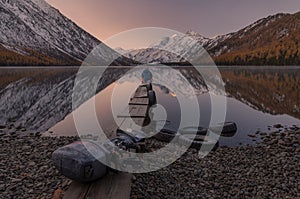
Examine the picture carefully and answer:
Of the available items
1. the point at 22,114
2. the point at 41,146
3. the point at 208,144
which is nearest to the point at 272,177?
the point at 208,144

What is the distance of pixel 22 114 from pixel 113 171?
20.2 m

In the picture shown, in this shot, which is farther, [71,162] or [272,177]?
[272,177]

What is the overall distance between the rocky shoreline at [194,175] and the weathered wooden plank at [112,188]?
2.14 feet

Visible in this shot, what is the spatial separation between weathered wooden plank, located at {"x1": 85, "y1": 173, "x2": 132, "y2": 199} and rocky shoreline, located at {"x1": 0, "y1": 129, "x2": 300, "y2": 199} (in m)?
0.65

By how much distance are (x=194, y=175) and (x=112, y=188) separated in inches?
167

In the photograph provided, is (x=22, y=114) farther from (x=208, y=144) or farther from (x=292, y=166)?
(x=292, y=166)

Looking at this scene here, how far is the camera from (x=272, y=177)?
30.5 ft

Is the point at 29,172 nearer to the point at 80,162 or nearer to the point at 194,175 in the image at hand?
the point at 80,162

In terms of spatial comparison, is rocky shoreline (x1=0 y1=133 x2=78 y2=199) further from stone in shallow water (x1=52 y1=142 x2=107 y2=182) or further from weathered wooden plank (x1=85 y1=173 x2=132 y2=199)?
weathered wooden plank (x1=85 y1=173 x2=132 y2=199)

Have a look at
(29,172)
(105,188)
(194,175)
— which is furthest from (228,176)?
(29,172)

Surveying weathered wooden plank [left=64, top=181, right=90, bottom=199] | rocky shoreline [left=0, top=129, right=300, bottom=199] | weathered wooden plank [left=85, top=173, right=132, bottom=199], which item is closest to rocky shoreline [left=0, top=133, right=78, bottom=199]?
rocky shoreline [left=0, top=129, right=300, bottom=199]

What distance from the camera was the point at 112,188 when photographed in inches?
238

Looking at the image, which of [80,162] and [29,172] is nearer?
[80,162]

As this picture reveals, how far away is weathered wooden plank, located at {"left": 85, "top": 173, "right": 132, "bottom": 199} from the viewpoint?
5742 mm
